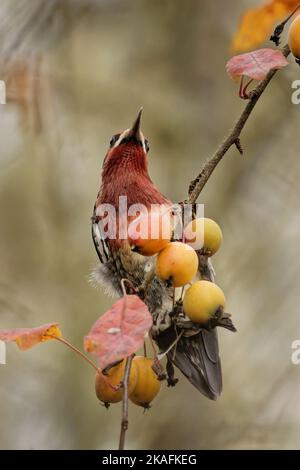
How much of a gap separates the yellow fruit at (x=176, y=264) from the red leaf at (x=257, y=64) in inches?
17.3

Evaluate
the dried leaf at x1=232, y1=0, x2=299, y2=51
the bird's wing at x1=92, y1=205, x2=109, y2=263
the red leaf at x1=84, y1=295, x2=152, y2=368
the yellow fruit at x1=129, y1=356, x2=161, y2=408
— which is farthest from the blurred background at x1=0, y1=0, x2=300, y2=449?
the red leaf at x1=84, y1=295, x2=152, y2=368

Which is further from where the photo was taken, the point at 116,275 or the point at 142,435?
the point at 142,435

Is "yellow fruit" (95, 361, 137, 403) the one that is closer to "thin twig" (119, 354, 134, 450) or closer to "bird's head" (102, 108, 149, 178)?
"thin twig" (119, 354, 134, 450)

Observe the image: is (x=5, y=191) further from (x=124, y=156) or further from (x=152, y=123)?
(x=124, y=156)

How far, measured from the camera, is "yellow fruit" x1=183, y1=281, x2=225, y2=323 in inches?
75.0

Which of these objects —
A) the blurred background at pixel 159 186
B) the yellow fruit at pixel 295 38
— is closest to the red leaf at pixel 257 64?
the yellow fruit at pixel 295 38

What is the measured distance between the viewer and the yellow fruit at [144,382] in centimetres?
200

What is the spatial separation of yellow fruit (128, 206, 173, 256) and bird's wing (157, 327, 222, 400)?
724 millimetres

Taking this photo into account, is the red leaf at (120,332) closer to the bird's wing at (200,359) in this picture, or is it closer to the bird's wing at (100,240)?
the bird's wing at (200,359)

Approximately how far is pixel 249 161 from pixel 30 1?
5.20 feet
